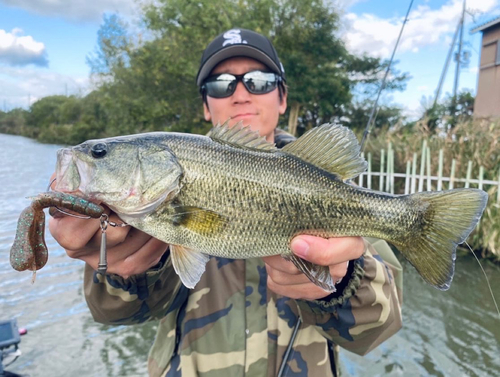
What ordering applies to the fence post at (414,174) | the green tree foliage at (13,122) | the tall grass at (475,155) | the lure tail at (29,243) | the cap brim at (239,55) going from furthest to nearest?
the green tree foliage at (13,122) → the fence post at (414,174) → the tall grass at (475,155) → the cap brim at (239,55) → the lure tail at (29,243)

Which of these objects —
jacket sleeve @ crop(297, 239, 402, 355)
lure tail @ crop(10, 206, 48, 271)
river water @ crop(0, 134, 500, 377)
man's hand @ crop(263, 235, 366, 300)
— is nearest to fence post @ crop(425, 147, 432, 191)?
river water @ crop(0, 134, 500, 377)

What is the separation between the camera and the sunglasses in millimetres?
3004

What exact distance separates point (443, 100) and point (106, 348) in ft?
75.5

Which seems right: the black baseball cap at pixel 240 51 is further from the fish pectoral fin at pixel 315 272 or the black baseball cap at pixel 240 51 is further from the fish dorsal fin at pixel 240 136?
the fish pectoral fin at pixel 315 272

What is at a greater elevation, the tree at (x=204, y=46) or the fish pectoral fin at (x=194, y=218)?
the tree at (x=204, y=46)

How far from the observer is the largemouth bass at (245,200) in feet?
5.24

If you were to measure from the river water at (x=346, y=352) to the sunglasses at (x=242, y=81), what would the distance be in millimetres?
3486

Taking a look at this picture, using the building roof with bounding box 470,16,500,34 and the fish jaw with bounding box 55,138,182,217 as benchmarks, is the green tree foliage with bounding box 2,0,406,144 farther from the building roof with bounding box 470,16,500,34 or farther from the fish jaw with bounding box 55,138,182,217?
the fish jaw with bounding box 55,138,182,217

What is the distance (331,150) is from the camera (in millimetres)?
1771

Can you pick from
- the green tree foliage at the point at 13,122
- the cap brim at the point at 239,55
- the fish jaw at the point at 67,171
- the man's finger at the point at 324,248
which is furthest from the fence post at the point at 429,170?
the green tree foliage at the point at 13,122

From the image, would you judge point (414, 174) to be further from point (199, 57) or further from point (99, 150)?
point (199, 57)

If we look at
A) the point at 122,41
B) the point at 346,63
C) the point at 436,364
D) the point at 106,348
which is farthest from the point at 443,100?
the point at 106,348

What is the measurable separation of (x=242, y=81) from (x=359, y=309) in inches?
74.9

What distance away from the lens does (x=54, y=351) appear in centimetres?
483
